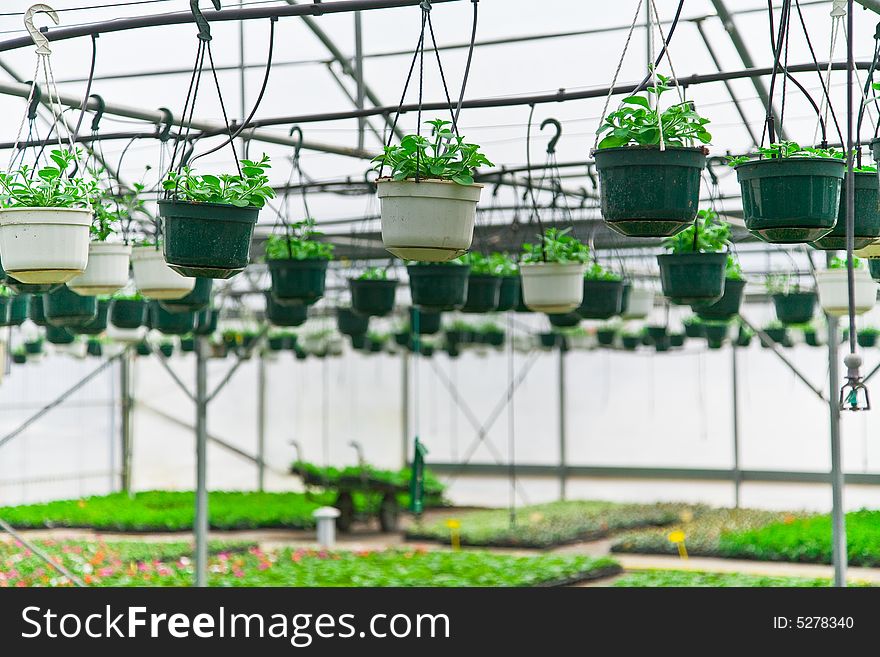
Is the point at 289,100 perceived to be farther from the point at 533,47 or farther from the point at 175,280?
the point at 175,280

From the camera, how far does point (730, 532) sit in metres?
11.0

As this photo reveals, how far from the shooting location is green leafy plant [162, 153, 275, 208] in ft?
9.89

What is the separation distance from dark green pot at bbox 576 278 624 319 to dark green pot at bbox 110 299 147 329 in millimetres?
2598

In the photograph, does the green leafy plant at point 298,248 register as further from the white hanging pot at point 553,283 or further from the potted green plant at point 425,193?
the potted green plant at point 425,193

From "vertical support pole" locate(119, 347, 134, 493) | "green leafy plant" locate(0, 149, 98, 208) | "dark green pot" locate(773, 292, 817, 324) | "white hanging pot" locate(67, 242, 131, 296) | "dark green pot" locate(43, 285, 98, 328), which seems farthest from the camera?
"vertical support pole" locate(119, 347, 134, 493)

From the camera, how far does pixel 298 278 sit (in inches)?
183

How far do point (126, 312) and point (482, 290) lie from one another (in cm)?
220

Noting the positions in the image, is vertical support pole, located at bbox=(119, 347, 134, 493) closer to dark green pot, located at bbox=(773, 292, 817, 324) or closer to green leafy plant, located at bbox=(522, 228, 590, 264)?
dark green pot, located at bbox=(773, 292, 817, 324)

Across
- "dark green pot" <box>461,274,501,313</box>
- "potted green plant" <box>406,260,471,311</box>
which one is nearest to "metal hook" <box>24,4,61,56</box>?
"potted green plant" <box>406,260,471,311</box>

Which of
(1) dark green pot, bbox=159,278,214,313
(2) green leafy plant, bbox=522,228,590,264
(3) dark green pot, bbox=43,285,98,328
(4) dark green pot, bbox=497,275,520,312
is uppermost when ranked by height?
(2) green leafy plant, bbox=522,228,590,264

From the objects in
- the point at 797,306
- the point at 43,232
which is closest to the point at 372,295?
the point at 43,232

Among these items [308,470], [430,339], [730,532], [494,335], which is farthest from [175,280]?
[430,339]

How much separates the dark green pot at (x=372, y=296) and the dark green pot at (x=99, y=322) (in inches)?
69.2
